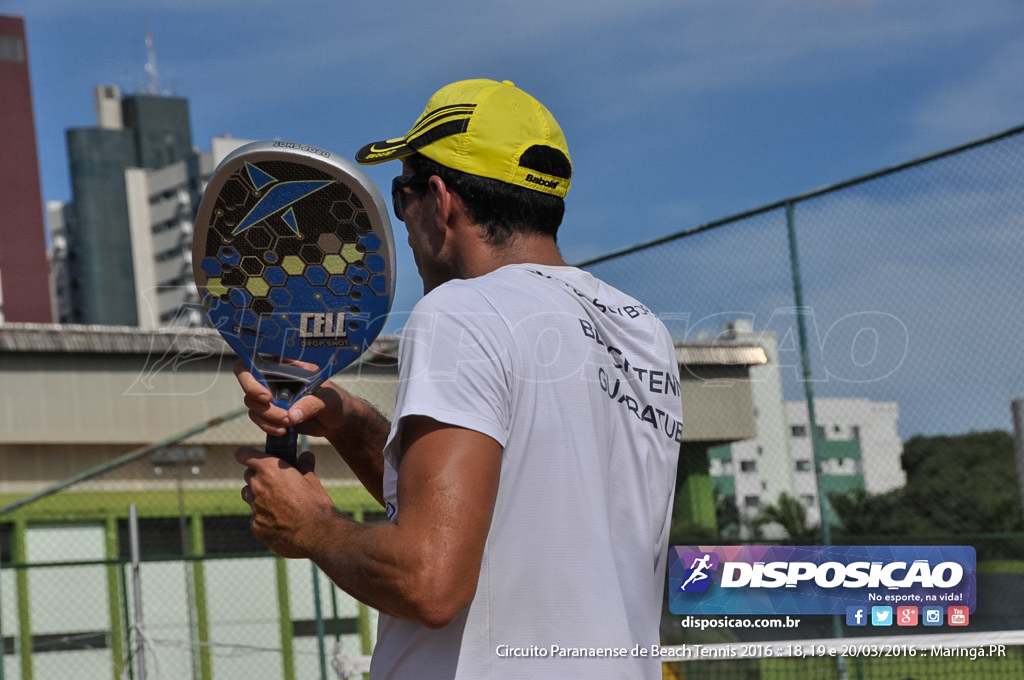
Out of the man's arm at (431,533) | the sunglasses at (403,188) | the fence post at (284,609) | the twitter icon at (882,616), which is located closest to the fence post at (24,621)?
the fence post at (284,609)

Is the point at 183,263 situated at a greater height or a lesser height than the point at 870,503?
greater

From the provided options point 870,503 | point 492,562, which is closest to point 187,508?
point 870,503

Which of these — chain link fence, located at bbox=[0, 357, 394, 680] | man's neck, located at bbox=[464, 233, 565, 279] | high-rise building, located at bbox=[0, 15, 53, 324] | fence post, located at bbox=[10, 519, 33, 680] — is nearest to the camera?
man's neck, located at bbox=[464, 233, 565, 279]

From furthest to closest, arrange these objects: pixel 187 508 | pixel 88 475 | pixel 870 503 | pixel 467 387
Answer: pixel 187 508 → pixel 88 475 → pixel 870 503 → pixel 467 387

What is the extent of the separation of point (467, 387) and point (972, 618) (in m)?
4.32

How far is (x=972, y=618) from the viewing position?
5105mm

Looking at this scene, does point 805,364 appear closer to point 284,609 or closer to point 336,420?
point 336,420

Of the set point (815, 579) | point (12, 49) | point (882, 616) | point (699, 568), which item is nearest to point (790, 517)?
point (815, 579)

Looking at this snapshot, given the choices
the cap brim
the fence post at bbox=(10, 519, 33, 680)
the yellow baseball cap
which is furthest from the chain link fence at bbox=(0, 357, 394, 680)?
the yellow baseball cap

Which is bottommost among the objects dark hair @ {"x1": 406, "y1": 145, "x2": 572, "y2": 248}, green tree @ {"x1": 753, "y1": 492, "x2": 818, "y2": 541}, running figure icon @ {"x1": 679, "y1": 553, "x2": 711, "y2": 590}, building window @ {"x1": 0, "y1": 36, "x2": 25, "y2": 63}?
running figure icon @ {"x1": 679, "y1": 553, "x2": 711, "y2": 590}

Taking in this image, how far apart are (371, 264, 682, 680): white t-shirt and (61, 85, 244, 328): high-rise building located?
74.0 metres

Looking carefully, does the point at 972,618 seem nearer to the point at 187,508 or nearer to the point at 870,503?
the point at 870,503

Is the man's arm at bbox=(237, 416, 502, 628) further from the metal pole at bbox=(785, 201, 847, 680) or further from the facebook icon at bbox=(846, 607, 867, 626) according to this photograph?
the metal pole at bbox=(785, 201, 847, 680)

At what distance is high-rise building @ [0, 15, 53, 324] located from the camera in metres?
57.0
